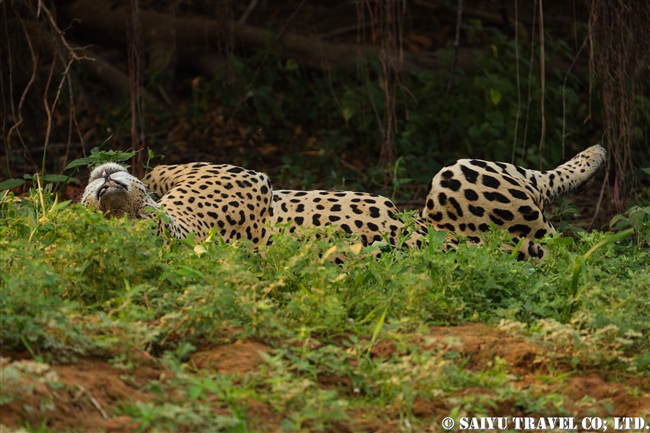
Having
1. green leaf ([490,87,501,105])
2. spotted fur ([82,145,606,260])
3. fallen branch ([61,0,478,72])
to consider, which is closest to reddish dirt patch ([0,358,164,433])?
spotted fur ([82,145,606,260])

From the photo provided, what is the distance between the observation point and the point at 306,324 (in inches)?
138

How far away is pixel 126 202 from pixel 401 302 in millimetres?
1480

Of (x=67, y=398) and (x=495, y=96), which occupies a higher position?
(x=495, y=96)

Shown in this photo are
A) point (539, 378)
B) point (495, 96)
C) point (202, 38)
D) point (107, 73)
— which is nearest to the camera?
point (539, 378)

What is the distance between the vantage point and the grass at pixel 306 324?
3.01 metres

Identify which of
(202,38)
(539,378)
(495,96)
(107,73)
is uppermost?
(202,38)

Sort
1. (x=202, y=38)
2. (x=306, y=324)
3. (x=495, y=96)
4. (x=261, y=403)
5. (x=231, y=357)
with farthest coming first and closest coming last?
(x=202, y=38), (x=495, y=96), (x=306, y=324), (x=231, y=357), (x=261, y=403)

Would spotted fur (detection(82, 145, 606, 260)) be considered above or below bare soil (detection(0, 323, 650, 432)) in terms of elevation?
above

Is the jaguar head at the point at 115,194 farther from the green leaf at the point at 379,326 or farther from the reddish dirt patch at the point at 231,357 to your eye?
the green leaf at the point at 379,326

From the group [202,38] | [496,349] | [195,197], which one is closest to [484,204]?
[195,197]

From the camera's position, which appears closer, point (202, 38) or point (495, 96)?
point (495, 96)

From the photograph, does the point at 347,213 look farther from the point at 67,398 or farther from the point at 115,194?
the point at 67,398

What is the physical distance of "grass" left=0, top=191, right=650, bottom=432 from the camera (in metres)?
3.01

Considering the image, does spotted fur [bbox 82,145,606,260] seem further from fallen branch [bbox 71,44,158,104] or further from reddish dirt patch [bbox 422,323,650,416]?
fallen branch [bbox 71,44,158,104]
